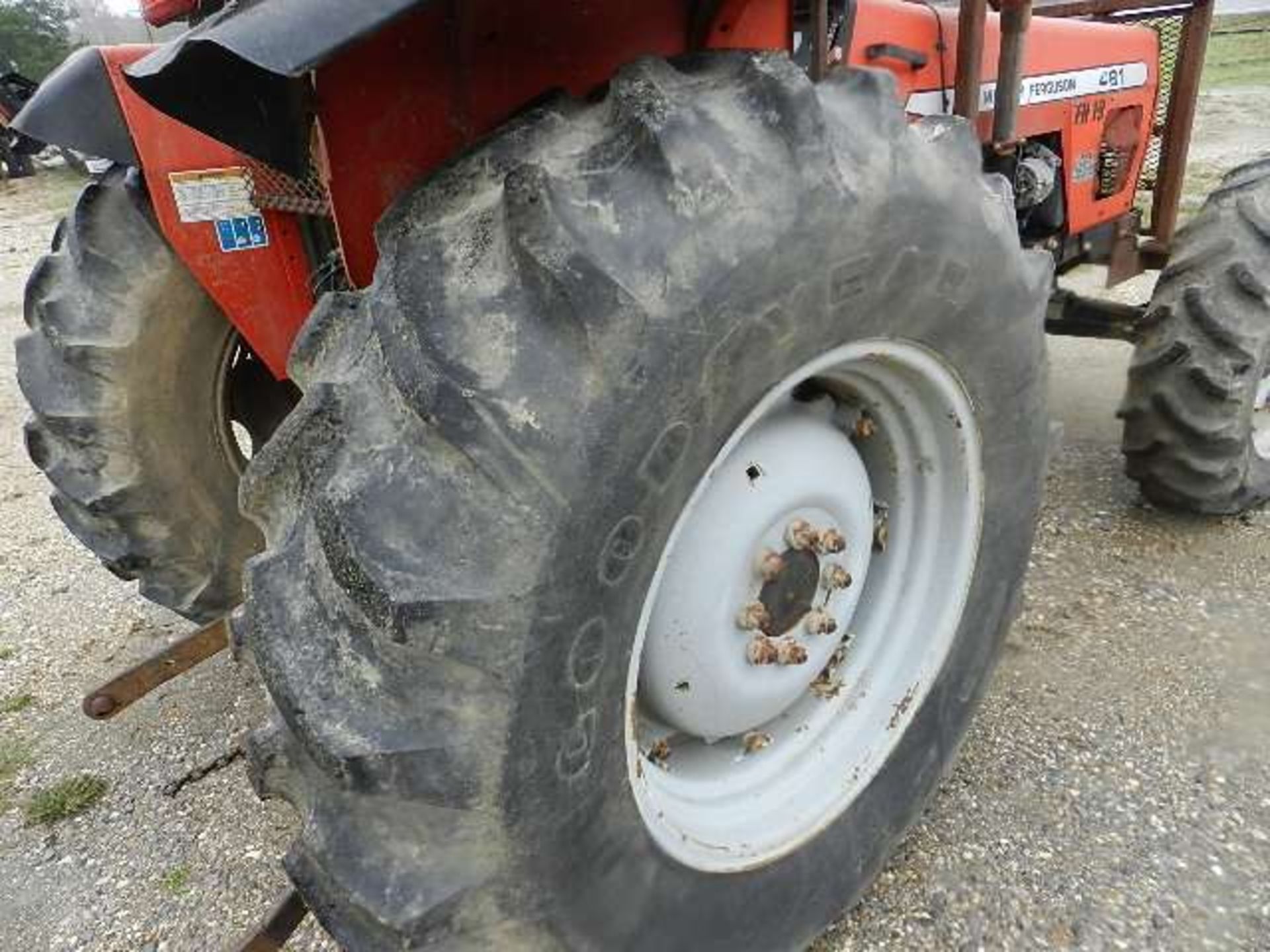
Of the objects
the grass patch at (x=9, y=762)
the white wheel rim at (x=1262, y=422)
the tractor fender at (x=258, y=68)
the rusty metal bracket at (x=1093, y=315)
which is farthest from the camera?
the rusty metal bracket at (x=1093, y=315)

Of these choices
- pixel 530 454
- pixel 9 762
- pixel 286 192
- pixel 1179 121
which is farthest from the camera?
pixel 1179 121

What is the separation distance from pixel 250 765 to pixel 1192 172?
9.00m

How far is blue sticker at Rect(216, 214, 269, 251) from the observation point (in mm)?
1867

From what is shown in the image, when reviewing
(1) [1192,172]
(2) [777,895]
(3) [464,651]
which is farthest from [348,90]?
(1) [1192,172]

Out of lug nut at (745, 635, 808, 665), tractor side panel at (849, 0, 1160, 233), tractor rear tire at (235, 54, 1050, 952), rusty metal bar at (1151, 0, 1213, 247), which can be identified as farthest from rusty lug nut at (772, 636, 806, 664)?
rusty metal bar at (1151, 0, 1213, 247)

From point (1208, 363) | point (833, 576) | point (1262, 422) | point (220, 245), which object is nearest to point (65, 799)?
point (220, 245)

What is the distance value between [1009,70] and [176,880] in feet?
7.89

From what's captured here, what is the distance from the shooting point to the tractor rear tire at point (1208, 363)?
272 cm

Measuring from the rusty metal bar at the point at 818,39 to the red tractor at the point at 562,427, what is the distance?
0.01 meters

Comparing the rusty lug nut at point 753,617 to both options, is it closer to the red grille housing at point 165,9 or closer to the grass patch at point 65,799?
the red grille housing at point 165,9

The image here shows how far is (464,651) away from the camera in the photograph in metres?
1.09

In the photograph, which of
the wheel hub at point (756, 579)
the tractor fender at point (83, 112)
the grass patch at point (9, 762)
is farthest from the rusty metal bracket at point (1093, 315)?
the grass patch at point (9, 762)

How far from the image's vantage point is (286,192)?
1802 millimetres

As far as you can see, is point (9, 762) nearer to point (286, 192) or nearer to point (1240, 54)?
point (286, 192)
